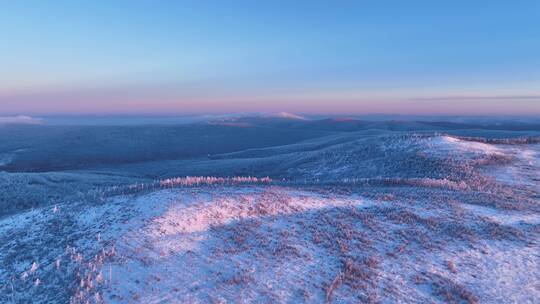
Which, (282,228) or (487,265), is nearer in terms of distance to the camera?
(487,265)

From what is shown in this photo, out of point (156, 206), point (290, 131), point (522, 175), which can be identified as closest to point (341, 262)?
point (156, 206)

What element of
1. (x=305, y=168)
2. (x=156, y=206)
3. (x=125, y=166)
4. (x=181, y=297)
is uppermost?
(x=156, y=206)

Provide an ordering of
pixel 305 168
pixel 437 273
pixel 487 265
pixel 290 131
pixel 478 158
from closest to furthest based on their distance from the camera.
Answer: pixel 437 273 → pixel 487 265 → pixel 478 158 → pixel 305 168 → pixel 290 131

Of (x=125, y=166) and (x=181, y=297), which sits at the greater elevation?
(x=181, y=297)

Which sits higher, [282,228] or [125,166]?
[282,228]

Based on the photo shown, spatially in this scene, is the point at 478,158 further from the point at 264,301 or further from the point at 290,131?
the point at 290,131

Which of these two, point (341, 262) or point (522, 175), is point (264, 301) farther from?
point (522, 175)

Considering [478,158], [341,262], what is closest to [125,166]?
[478,158]

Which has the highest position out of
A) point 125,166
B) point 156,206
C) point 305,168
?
point 156,206

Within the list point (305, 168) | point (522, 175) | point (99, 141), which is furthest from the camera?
point (99, 141)
